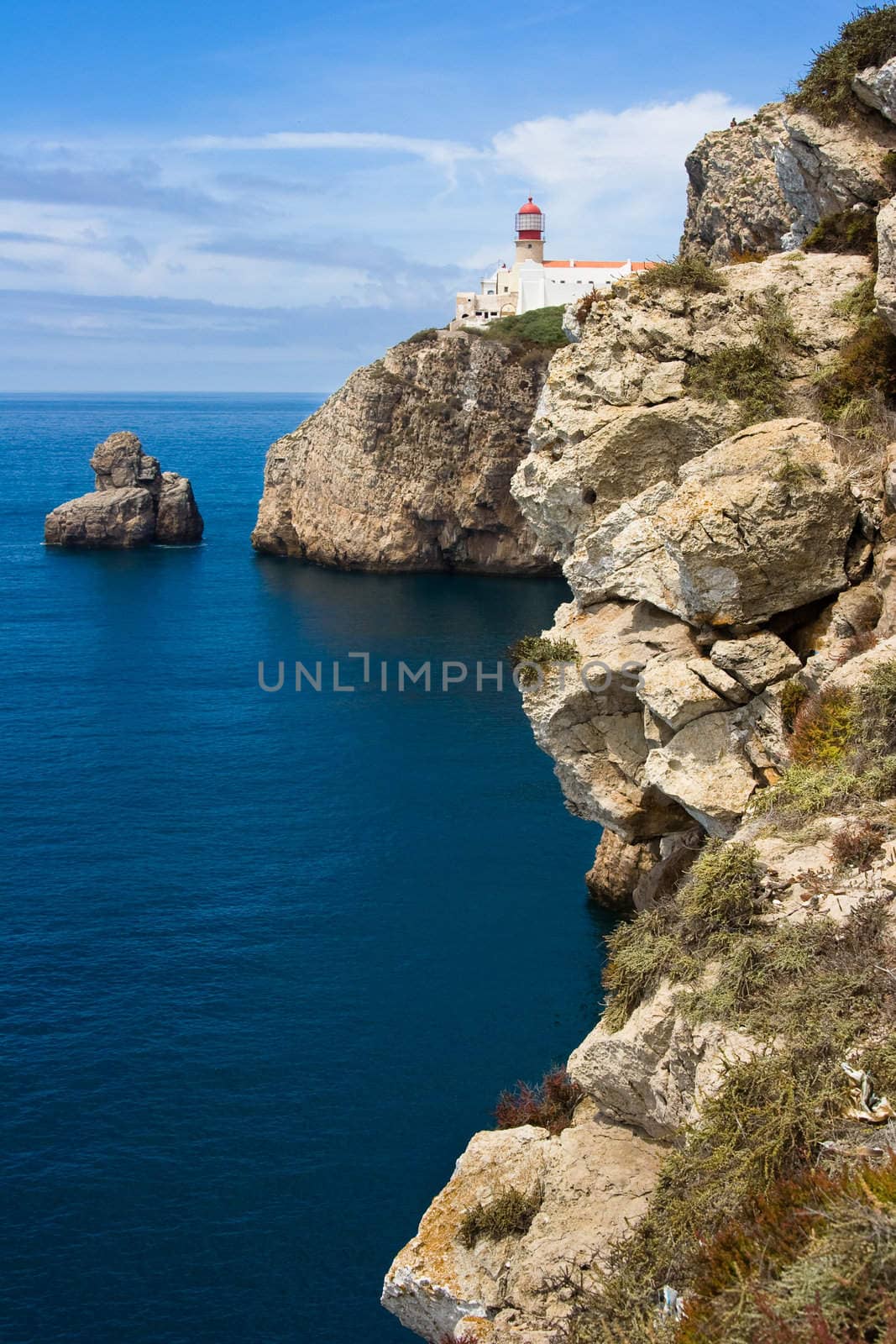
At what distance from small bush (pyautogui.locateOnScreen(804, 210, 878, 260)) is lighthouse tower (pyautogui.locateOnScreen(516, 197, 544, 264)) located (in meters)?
95.2

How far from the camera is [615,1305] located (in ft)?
36.5

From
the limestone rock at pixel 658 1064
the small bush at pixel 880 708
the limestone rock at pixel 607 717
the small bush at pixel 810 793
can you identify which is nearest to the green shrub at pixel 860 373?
the limestone rock at pixel 607 717

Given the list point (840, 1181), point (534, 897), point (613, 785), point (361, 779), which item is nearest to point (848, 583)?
point (613, 785)

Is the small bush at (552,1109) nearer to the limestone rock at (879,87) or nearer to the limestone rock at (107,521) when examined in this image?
the limestone rock at (879,87)

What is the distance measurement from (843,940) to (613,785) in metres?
12.6

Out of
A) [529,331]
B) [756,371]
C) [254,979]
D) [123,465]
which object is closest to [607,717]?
[756,371]

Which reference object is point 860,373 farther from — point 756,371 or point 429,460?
point 429,460

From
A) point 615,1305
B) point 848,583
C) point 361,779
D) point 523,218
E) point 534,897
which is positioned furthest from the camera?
point 523,218

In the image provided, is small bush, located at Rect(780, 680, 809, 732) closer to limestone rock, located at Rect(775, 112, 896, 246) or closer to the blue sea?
the blue sea

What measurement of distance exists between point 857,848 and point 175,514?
102366 millimetres

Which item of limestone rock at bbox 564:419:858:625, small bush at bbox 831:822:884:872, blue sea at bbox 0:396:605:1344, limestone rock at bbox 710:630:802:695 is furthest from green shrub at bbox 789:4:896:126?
blue sea at bbox 0:396:605:1344

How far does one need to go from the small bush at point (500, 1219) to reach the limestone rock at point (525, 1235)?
3.5 inches

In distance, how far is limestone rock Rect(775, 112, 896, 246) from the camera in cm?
2623

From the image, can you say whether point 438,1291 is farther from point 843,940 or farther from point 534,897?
point 534,897
